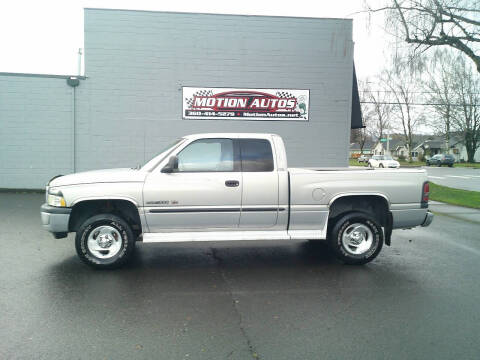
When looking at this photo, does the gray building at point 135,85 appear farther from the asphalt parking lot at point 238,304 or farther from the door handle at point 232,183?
the door handle at point 232,183

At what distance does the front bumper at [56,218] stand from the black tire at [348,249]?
12.8 feet

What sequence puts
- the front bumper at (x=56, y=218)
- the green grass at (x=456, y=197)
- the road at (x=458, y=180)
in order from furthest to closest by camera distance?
the road at (x=458, y=180) < the green grass at (x=456, y=197) < the front bumper at (x=56, y=218)

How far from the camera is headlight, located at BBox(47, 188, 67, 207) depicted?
19.2ft

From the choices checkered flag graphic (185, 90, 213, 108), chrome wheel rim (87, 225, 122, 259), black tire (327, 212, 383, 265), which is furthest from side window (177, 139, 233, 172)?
checkered flag graphic (185, 90, 213, 108)

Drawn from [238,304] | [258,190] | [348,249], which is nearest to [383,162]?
[348,249]

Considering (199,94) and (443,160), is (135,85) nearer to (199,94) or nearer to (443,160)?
(199,94)

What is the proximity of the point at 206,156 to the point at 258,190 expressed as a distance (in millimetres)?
932

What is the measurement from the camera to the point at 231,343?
3.71m

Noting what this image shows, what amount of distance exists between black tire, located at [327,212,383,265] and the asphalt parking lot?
20 cm

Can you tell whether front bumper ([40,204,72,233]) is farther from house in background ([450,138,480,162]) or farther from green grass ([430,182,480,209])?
house in background ([450,138,480,162])

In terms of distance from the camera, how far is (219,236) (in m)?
6.06

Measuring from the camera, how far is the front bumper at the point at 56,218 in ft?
19.2

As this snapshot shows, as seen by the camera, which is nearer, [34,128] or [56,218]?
[56,218]

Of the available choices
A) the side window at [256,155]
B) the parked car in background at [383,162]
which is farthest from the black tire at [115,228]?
the parked car in background at [383,162]
